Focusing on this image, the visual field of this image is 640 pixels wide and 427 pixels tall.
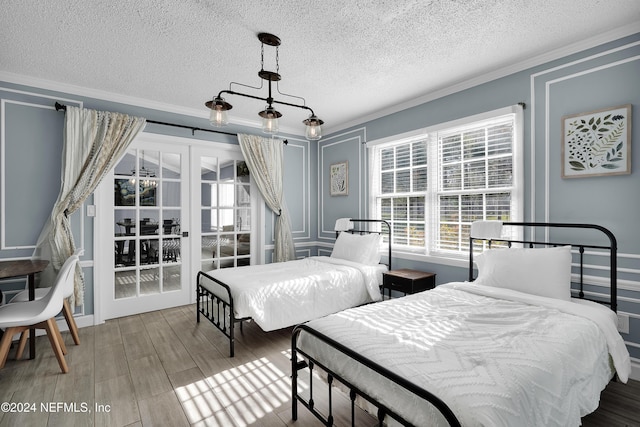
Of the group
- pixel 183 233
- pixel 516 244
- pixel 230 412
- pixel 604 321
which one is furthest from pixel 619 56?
pixel 183 233

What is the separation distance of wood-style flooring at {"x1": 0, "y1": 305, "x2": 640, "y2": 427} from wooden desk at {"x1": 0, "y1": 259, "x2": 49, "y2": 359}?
0.17 metres

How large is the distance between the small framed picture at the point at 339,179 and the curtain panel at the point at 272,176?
2.76 ft

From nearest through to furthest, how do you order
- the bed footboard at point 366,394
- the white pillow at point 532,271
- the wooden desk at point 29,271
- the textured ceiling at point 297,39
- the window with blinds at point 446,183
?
the bed footboard at point 366,394 < the textured ceiling at point 297,39 < the white pillow at point 532,271 < the wooden desk at point 29,271 < the window with blinds at point 446,183

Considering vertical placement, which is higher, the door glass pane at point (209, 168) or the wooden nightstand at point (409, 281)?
the door glass pane at point (209, 168)

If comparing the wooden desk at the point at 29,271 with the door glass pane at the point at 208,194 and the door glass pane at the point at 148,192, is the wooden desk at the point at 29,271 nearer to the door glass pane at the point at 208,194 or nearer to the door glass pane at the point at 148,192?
the door glass pane at the point at 148,192

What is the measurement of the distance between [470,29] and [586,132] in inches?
50.7

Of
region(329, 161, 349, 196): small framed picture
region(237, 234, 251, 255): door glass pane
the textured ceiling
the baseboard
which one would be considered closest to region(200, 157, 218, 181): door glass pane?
region(237, 234, 251, 255): door glass pane

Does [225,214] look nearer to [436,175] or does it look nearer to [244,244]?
[244,244]

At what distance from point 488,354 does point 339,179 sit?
379cm

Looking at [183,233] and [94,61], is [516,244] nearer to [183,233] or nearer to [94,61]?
[183,233]

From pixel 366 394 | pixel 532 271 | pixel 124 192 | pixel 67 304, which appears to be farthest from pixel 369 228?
pixel 67 304

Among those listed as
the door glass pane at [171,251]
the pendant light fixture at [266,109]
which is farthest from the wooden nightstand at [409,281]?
the door glass pane at [171,251]

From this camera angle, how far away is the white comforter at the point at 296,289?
2875 millimetres

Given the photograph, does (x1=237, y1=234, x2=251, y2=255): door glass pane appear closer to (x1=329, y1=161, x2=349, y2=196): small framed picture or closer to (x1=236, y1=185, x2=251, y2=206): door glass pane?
(x1=236, y1=185, x2=251, y2=206): door glass pane
